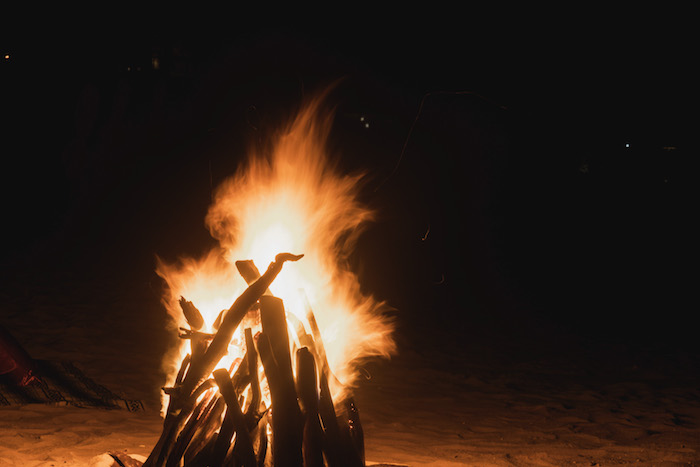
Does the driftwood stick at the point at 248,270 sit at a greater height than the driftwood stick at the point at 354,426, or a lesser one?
greater

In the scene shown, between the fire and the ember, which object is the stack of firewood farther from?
the fire

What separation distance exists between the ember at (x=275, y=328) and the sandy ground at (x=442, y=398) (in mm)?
854

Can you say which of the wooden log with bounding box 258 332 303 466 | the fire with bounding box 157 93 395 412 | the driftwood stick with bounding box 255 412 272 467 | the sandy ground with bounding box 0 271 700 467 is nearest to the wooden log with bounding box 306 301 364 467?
the wooden log with bounding box 258 332 303 466

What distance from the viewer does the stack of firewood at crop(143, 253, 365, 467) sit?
9.73ft

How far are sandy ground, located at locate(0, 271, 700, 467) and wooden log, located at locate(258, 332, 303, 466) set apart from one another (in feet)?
3.76

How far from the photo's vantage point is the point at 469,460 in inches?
167

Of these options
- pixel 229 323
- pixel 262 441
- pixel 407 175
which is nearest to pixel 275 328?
pixel 229 323

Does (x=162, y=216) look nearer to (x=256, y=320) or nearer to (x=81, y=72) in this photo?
(x=81, y=72)

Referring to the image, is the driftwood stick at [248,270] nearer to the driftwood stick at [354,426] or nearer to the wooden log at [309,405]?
the wooden log at [309,405]

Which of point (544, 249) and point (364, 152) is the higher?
point (364, 152)

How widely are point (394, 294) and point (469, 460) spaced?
7.06m

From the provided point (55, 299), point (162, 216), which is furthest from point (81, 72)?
point (55, 299)

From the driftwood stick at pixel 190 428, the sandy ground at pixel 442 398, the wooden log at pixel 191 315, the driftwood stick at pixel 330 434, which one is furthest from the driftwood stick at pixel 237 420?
the sandy ground at pixel 442 398

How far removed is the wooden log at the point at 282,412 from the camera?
9.66ft
